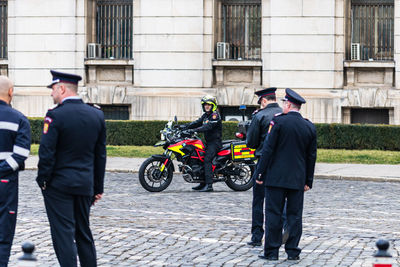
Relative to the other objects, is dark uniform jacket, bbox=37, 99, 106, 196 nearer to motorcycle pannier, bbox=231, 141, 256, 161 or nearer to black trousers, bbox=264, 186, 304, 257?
black trousers, bbox=264, 186, 304, 257

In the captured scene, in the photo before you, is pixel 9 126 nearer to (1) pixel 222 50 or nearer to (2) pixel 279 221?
(2) pixel 279 221

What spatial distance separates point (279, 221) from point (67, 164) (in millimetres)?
2828

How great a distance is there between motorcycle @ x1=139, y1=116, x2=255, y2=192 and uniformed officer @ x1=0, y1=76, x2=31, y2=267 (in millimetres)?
7596

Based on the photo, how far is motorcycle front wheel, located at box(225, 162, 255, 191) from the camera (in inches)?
Answer: 616

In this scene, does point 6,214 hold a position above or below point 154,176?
above

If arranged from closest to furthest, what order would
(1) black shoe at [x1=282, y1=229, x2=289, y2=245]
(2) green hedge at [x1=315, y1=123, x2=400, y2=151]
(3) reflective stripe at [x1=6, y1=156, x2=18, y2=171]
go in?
(3) reflective stripe at [x1=6, y1=156, x2=18, y2=171] → (1) black shoe at [x1=282, y1=229, x2=289, y2=245] → (2) green hedge at [x1=315, y1=123, x2=400, y2=151]

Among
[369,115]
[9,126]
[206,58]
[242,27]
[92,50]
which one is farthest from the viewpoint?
[92,50]

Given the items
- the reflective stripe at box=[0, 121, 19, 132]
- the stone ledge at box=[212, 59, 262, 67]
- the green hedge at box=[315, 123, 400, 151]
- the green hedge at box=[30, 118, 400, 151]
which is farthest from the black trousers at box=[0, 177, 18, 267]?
the stone ledge at box=[212, 59, 262, 67]

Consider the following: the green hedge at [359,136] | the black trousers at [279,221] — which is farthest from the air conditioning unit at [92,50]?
the black trousers at [279,221]

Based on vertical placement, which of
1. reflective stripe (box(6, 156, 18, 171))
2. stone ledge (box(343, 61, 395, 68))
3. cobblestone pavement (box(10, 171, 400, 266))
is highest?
stone ledge (box(343, 61, 395, 68))

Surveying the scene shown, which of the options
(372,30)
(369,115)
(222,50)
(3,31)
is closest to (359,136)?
(369,115)

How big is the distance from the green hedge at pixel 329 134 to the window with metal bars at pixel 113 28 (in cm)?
315

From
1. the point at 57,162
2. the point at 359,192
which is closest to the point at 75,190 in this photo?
the point at 57,162

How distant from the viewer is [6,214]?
7488 millimetres
